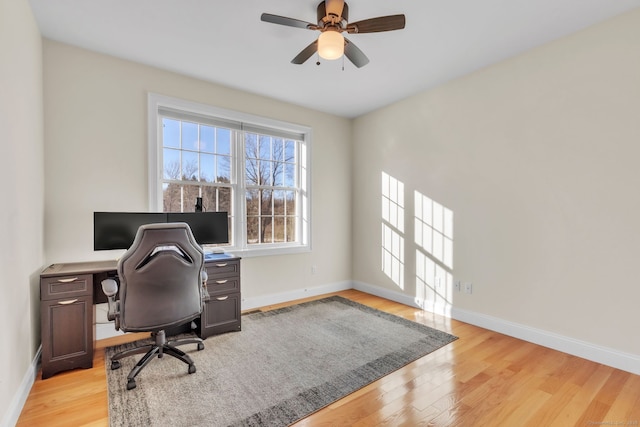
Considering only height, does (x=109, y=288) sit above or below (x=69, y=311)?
above

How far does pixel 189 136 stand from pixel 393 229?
286 cm

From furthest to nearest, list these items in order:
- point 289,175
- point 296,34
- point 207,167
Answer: point 289,175 → point 207,167 → point 296,34

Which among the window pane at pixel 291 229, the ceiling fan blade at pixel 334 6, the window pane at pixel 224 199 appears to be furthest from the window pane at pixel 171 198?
the ceiling fan blade at pixel 334 6

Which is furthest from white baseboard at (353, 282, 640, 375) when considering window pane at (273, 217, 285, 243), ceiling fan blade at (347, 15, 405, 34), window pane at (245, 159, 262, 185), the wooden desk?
the wooden desk

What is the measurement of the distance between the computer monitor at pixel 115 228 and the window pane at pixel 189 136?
1.03 meters

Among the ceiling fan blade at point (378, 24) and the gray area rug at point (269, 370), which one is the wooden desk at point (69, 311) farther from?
the ceiling fan blade at point (378, 24)

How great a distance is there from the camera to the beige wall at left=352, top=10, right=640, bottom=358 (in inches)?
93.4

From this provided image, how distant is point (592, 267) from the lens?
2.52 meters

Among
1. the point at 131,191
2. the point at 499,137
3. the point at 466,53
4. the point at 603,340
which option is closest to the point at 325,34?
the point at 466,53

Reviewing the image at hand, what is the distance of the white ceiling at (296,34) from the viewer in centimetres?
226

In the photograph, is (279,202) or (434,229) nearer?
(434,229)

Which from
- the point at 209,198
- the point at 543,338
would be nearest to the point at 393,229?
the point at 543,338

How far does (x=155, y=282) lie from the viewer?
2098 mm

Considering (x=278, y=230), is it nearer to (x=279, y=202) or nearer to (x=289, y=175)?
(x=279, y=202)
